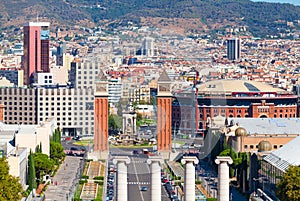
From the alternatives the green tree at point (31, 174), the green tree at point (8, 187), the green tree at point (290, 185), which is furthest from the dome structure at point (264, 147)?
the green tree at point (8, 187)

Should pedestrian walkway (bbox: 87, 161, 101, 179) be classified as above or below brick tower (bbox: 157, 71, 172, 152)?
below

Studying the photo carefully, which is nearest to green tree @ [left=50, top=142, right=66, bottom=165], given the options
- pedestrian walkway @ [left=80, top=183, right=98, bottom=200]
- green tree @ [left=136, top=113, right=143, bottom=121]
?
pedestrian walkway @ [left=80, top=183, right=98, bottom=200]

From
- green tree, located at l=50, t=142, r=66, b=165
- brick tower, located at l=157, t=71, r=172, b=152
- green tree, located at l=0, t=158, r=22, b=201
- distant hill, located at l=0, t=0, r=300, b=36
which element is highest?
distant hill, located at l=0, t=0, r=300, b=36

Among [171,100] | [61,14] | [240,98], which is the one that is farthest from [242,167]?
[61,14]

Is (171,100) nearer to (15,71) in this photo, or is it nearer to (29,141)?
(29,141)

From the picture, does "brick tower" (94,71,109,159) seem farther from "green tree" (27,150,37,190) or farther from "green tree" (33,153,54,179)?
"green tree" (27,150,37,190)

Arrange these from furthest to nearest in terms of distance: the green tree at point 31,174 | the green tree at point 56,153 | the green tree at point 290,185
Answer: the green tree at point 56,153 → the green tree at point 31,174 → the green tree at point 290,185

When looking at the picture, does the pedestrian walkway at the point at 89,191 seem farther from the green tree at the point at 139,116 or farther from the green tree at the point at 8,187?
the green tree at the point at 139,116
